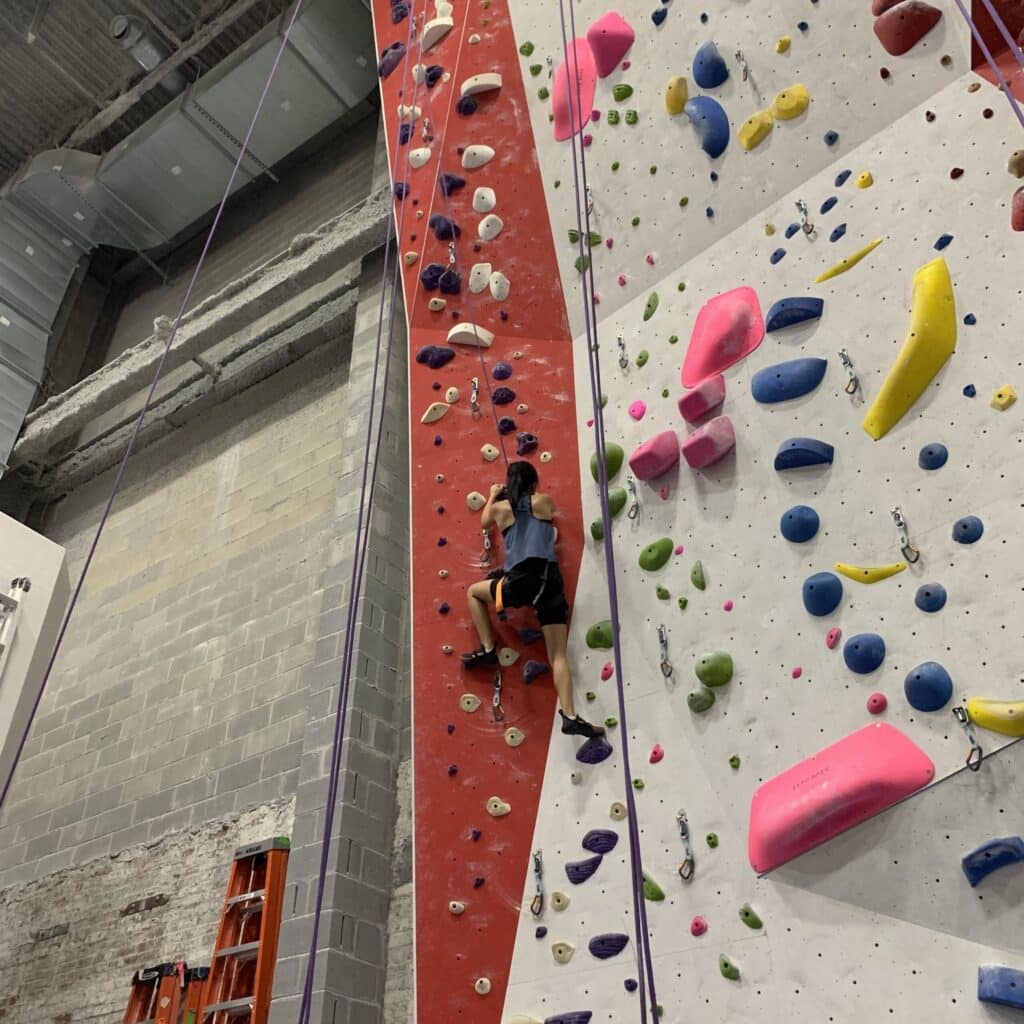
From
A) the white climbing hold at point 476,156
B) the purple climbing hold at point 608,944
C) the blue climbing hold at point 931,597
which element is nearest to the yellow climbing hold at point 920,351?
the blue climbing hold at point 931,597

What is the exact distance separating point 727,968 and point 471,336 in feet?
7.51

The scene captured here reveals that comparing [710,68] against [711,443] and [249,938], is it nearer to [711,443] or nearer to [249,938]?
[711,443]

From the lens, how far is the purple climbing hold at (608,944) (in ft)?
8.88

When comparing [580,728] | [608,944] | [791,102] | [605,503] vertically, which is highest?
[791,102]

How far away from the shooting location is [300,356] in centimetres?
620

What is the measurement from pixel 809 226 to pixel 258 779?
3050 mm

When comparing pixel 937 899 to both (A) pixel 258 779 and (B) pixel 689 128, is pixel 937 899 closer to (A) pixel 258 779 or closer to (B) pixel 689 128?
(B) pixel 689 128

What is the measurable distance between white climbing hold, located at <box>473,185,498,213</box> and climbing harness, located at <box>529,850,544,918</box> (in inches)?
94.5

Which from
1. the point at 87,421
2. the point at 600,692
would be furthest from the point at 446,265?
the point at 87,421

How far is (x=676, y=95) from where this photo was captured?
12.2ft

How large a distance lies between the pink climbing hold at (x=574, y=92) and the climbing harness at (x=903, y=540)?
205cm

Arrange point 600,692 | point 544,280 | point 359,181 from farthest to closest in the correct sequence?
point 359,181 < point 544,280 < point 600,692

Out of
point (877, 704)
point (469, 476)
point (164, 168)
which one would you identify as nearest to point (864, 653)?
point (877, 704)

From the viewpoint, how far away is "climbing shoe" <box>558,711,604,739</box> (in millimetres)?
3016
